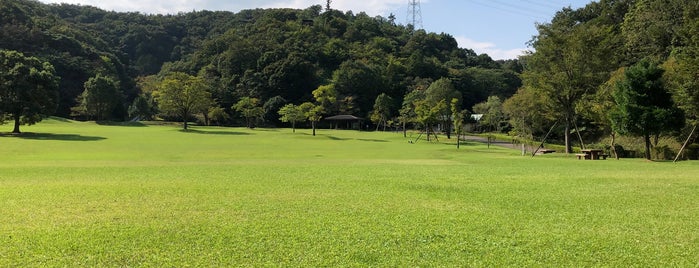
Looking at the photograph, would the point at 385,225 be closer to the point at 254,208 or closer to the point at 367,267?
the point at 367,267

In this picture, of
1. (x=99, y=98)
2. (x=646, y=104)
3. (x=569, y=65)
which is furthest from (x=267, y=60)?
(x=646, y=104)

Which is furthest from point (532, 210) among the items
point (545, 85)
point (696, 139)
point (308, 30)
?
point (308, 30)

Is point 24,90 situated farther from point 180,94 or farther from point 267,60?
point 267,60

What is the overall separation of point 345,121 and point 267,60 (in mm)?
22767

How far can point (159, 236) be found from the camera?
264 inches

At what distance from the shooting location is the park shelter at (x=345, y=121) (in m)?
85.5

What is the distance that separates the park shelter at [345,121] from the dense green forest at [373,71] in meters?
2.27

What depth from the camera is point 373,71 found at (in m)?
94.1

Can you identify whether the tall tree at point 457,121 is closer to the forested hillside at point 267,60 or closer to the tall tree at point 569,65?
the tall tree at point 569,65

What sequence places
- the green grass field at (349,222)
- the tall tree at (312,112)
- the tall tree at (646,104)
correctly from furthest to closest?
the tall tree at (312,112)
the tall tree at (646,104)
the green grass field at (349,222)

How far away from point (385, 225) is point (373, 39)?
116 meters

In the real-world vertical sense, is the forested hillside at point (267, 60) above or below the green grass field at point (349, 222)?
above

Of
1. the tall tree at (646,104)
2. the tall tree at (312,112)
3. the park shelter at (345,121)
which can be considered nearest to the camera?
the tall tree at (646,104)

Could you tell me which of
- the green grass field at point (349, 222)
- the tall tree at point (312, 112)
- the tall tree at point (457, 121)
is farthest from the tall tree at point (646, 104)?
the tall tree at point (312, 112)
